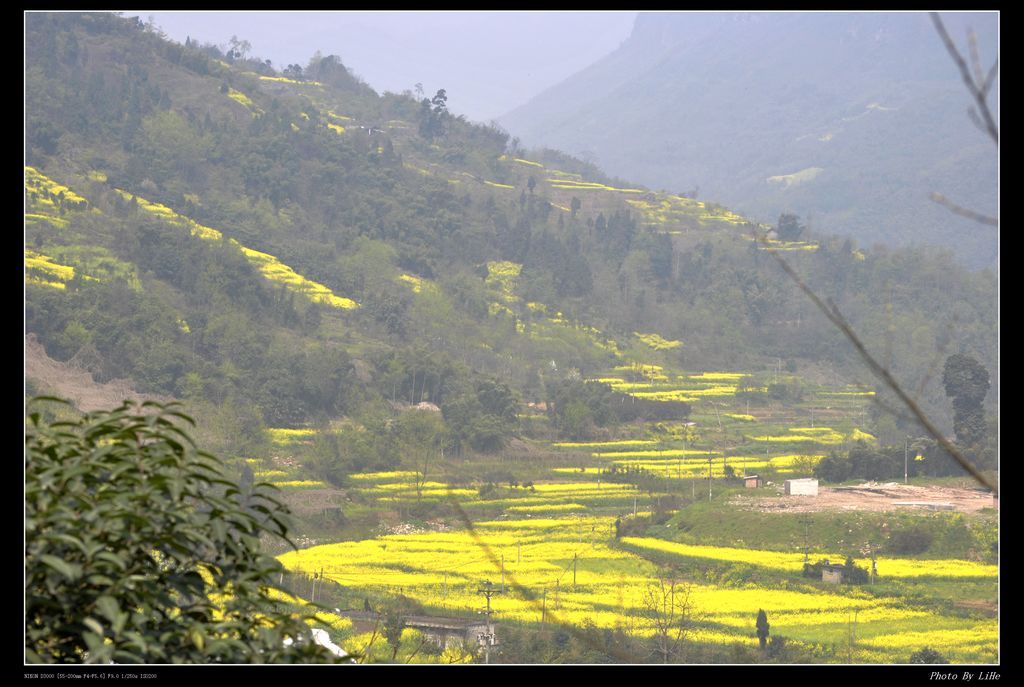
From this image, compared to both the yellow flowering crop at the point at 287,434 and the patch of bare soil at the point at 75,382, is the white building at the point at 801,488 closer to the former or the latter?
the yellow flowering crop at the point at 287,434

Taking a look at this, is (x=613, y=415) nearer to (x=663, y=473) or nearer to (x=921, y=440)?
(x=663, y=473)

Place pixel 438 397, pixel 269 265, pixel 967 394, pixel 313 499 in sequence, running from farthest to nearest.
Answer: pixel 269 265
pixel 438 397
pixel 967 394
pixel 313 499

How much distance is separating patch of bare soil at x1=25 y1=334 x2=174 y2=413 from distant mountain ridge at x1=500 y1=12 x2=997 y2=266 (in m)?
59.7

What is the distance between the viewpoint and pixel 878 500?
23.7 m

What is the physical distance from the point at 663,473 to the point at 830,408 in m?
10.1

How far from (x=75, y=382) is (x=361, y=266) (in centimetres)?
1404

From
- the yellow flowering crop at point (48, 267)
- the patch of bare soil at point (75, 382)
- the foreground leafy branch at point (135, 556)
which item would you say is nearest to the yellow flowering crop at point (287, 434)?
the patch of bare soil at point (75, 382)

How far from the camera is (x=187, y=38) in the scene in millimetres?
55844

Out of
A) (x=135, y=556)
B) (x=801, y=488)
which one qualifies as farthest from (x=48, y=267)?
(x=135, y=556)

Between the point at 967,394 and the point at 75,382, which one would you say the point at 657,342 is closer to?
the point at 967,394

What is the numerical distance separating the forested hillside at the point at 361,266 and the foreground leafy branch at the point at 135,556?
2626cm

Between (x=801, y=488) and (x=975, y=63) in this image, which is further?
(x=801, y=488)

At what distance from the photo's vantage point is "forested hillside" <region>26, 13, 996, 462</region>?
3064 centimetres
